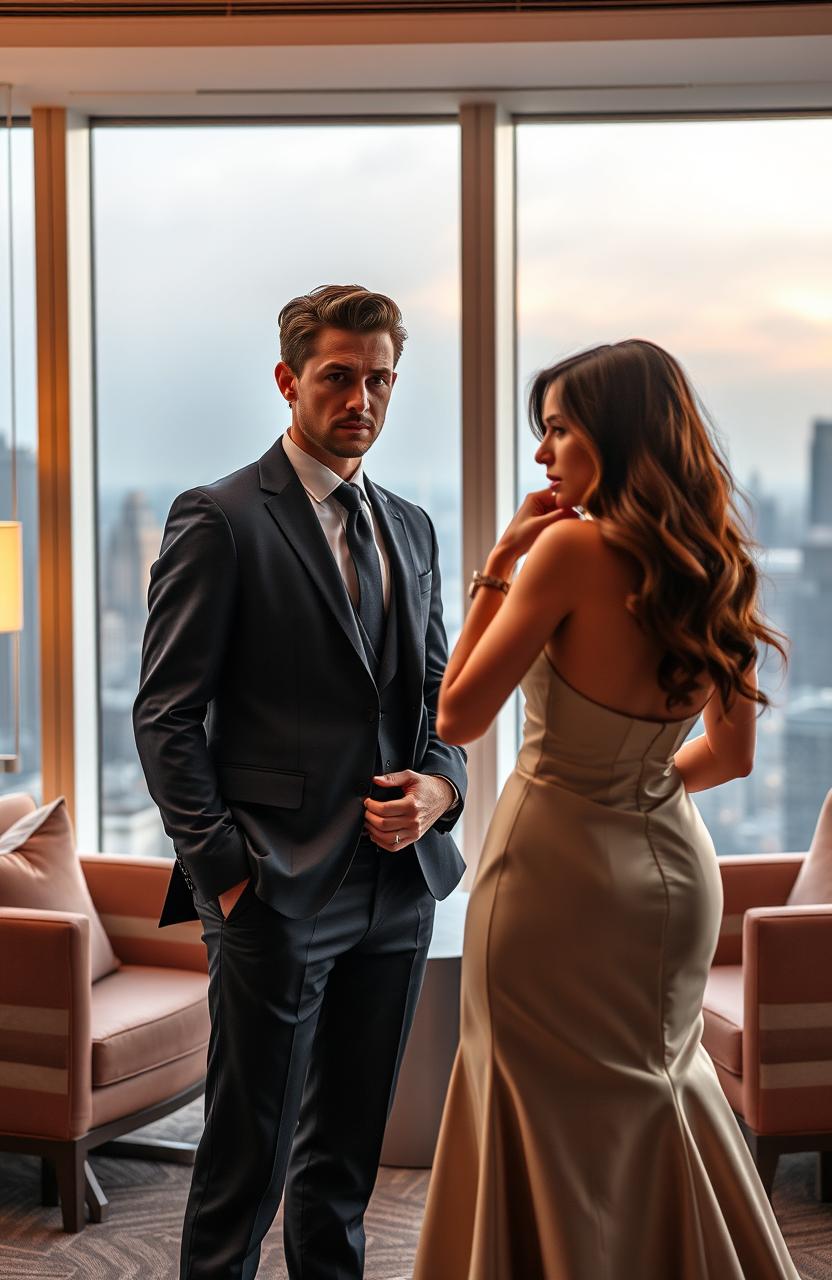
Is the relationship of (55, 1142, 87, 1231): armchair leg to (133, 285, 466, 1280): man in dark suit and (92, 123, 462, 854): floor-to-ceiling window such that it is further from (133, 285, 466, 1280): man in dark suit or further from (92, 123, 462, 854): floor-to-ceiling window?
(92, 123, 462, 854): floor-to-ceiling window

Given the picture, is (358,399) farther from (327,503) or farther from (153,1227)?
(153,1227)

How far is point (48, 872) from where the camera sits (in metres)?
3.18

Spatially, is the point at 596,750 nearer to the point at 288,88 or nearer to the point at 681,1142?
the point at 681,1142

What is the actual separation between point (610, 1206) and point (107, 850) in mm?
2704

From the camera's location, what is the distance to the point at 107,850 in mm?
4129

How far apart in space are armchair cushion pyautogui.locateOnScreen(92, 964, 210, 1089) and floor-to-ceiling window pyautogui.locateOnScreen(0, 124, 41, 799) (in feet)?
3.45

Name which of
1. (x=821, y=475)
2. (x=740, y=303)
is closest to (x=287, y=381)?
(x=740, y=303)

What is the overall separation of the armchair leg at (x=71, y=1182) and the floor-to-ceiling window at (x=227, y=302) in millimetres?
1382

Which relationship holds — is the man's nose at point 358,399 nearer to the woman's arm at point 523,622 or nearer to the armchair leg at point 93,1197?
the woman's arm at point 523,622

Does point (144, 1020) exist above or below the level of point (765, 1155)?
above

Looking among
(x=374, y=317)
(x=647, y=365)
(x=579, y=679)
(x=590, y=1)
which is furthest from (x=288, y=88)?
(x=579, y=679)

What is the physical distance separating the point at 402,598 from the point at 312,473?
29cm

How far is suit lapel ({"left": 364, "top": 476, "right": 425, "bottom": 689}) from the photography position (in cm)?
227

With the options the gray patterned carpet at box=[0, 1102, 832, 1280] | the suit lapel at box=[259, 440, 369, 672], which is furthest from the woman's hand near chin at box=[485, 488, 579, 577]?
the gray patterned carpet at box=[0, 1102, 832, 1280]
